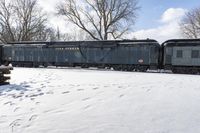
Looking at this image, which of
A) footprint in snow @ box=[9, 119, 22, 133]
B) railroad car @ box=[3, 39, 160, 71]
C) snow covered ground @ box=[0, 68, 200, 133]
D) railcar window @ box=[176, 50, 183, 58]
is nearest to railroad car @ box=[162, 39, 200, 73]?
railcar window @ box=[176, 50, 183, 58]

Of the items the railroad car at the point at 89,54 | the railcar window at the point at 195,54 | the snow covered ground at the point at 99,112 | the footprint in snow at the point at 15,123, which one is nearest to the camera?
the snow covered ground at the point at 99,112

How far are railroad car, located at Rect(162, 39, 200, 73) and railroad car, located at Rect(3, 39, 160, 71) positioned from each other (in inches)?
50.0

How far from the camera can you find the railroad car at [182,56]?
79.3 ft

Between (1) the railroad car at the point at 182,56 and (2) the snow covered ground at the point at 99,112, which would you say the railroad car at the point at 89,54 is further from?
(2) the snow covered ground at the point at 99,112

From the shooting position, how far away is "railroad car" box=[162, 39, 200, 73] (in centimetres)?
2416

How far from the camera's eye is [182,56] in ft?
80.5

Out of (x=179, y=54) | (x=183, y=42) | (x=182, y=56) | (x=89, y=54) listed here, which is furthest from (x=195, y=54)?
(x=89, y=54)

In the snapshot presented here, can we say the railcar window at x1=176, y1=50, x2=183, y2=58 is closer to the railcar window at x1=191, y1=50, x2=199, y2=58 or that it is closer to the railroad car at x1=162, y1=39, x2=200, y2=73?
the railroad car at x1=162, y1=39, x2=200, y2=73

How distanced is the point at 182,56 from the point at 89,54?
1016 centimetres

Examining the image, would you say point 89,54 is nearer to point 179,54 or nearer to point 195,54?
point 179,54

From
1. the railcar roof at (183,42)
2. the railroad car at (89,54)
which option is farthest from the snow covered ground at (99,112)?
the railroad car at (89,54)

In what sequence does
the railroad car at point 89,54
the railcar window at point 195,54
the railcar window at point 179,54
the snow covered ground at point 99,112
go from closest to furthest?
the snow covered ground at point 99,112 < the railcar window at point 195,54 < the railcar window at point 179,54 < the railroad car at point 89,54

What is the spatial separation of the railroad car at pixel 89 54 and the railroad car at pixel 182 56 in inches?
50.0

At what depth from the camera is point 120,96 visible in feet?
27.3
